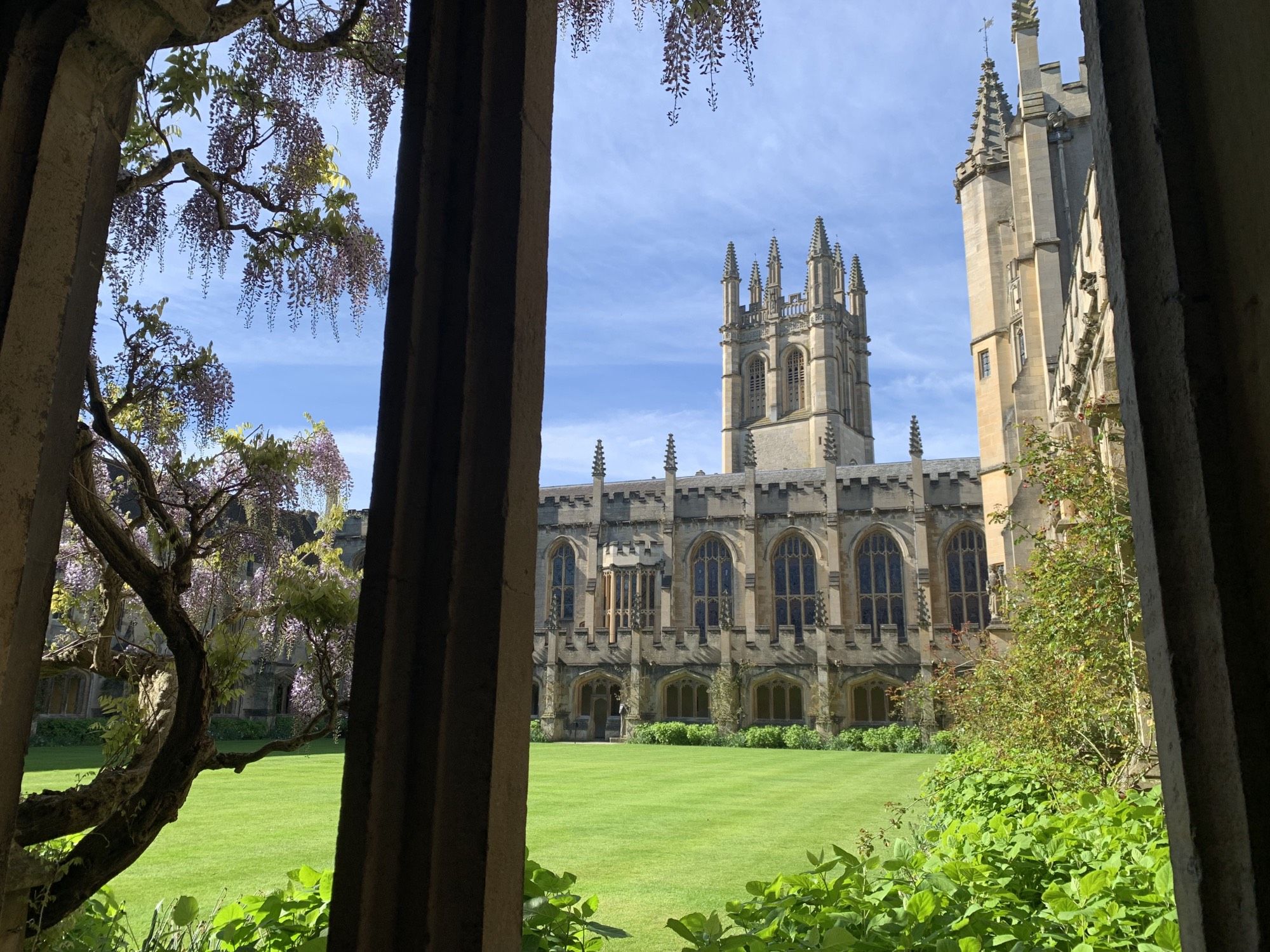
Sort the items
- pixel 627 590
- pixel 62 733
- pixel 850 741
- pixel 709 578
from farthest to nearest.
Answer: pixel 709 578 < pixel 627 590 < pixel 850 741 < pixel 62 733

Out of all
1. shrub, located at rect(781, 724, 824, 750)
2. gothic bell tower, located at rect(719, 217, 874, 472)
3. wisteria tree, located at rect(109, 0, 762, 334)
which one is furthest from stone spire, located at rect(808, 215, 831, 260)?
wisteria tree, located at rect(109, 0, 762, 334)

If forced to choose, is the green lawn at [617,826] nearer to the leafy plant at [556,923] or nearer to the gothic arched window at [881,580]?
the leafy plant at [556,923]

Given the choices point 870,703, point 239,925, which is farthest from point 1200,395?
point 870,703

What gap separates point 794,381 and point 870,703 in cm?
2114

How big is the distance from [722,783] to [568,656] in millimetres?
16125

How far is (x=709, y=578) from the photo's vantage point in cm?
3134

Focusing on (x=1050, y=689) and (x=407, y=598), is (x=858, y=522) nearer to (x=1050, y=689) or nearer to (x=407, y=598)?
(x=1050, y=689)

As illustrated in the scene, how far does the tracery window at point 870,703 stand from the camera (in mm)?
25734

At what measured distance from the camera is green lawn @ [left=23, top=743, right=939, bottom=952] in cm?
504

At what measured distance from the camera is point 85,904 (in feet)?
7.75

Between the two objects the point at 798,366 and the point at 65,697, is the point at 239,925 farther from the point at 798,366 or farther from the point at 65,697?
the point at 798,366

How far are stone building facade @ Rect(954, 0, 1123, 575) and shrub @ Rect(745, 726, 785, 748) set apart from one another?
29.3 ft

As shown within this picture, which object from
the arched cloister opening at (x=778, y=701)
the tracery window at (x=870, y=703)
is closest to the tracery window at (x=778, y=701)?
the arched cloister opening at (x=778, y=701)

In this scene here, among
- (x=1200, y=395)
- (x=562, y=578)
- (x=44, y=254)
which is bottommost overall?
(x=1200, y=395)
